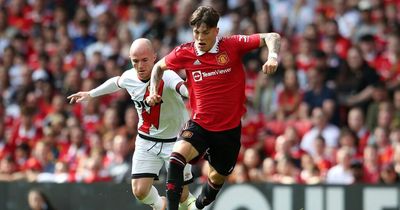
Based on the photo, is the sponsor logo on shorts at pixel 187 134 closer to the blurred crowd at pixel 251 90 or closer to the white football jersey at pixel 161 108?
the white football jersey at pixel 161 108

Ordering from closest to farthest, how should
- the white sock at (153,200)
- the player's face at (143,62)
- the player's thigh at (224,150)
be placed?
1. the player's thigh at (224,150)
2. the player's face at (143,62)
3. the white sock at (153,200)

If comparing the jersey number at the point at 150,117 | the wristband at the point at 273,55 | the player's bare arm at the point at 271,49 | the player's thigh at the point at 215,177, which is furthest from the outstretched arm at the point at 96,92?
the wristband at the point at 273,55

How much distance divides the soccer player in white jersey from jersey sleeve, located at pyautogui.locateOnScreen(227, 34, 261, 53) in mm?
1069

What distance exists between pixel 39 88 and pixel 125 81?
7.61 m

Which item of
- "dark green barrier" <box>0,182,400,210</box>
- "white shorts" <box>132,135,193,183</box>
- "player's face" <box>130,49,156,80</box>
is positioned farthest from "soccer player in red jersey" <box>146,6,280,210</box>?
"dark green barrier" <box>0,182,400,210</box>

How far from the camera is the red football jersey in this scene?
1117 centimetres

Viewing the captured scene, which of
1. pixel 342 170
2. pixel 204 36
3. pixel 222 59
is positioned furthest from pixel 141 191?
pixel 342 170

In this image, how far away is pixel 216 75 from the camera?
440 inches

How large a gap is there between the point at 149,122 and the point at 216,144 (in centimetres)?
115

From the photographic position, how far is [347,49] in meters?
18.1

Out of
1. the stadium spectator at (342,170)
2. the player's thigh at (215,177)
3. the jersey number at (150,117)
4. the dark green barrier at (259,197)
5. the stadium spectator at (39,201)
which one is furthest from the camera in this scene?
the stadium spectator at (39,201)

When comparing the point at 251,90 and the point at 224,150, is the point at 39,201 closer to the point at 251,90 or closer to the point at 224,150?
the point at 251,90

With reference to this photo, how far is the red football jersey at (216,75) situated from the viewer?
11172 mm

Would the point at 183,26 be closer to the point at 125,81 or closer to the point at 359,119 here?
the point at 359,119
